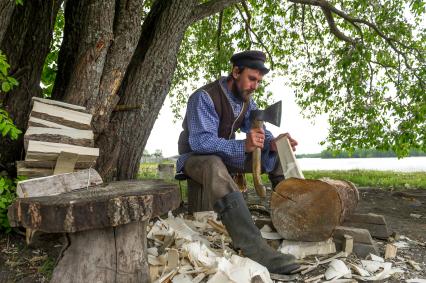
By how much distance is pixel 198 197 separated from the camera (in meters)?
3.69

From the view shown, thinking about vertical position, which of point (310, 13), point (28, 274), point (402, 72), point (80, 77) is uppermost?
point (310, 13)

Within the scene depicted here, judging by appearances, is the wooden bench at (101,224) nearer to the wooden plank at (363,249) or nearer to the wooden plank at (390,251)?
the wooden plank at (363,249)

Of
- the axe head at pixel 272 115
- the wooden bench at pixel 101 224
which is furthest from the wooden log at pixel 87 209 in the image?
the axe head at pixel 272 115

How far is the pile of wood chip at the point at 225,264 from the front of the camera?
8.13 ft

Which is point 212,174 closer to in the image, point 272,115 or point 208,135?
point 208,135

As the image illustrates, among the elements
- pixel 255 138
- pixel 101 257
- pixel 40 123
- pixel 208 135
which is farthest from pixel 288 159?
pixel 40 123

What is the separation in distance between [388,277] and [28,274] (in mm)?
2575

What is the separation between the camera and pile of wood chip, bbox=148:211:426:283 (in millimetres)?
2477

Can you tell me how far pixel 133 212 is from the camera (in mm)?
2195

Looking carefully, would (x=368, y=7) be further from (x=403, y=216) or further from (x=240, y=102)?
(x=240, y=102)

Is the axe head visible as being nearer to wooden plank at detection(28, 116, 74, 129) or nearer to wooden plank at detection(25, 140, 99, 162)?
wooden plank at detection(25, 140, 99, 162)

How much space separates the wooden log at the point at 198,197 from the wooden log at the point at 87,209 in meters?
1.27

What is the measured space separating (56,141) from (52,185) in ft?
2.02

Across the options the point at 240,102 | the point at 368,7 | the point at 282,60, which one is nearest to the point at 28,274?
the point at 240,102
